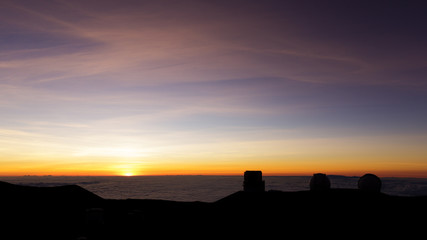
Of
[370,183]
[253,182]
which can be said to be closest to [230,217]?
[253,182]

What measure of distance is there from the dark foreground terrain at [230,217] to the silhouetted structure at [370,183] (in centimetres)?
437

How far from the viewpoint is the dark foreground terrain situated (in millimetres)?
17109

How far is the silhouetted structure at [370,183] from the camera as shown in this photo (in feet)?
88.5

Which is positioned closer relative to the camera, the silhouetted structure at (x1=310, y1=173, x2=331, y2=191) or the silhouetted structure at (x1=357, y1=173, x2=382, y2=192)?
the silhouetted structure at (x1=357, y1=173, x2=382, y2=192)

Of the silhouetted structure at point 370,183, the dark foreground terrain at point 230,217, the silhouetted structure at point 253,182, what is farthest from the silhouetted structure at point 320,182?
the silhouetted structure at point 253,182

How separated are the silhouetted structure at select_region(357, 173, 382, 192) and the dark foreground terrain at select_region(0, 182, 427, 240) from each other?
14.3 feet

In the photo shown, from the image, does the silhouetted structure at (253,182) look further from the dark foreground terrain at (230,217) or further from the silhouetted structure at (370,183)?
the silhouetted structure at (370,183)

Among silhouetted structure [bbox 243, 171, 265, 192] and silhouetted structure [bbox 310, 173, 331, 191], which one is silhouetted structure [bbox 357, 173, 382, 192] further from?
silhouetted structure [bbox 243, 171, 265, 192]

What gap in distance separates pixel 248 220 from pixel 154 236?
5829mm

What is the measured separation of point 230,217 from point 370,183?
1362 centimetres

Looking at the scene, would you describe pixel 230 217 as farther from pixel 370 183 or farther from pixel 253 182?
pixel 370 183

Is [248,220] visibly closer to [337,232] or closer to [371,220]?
[337,232]

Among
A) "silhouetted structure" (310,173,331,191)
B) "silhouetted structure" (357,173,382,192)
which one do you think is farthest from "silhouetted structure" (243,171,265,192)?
"silhouetted structure" (357,173,382,192)

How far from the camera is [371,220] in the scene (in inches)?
726
